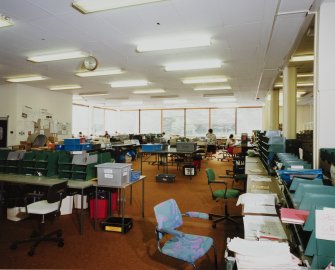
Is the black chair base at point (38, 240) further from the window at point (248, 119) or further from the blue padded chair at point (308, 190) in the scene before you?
the window at point (248, 119)

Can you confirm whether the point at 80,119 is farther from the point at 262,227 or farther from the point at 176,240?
the point at 262,227

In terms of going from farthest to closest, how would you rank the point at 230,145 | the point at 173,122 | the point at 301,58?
the point at 173,122
the point at 230,145
the point at 301,58

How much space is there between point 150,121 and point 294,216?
1699cm

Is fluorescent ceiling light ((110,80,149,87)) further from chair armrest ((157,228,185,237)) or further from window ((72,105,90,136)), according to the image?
window ((72,105,90,136))

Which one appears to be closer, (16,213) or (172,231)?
(172,231)

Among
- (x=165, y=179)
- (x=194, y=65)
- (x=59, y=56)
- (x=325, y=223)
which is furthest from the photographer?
(x=165, y=179)

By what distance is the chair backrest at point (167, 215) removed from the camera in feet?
7.50

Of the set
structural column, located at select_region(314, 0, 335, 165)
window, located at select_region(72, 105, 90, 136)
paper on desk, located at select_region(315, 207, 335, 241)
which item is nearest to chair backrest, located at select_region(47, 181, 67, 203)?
paper on desk, located at select_region(315, 207, 335, 241)

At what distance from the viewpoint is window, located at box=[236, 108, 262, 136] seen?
1617 cm

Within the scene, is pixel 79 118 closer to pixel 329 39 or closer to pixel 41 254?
pixel 41 254

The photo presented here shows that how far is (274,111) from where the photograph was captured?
895cm

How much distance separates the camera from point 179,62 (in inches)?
229

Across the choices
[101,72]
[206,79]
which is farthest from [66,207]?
[206,79]

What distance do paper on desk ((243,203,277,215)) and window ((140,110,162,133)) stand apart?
51.2 feet
